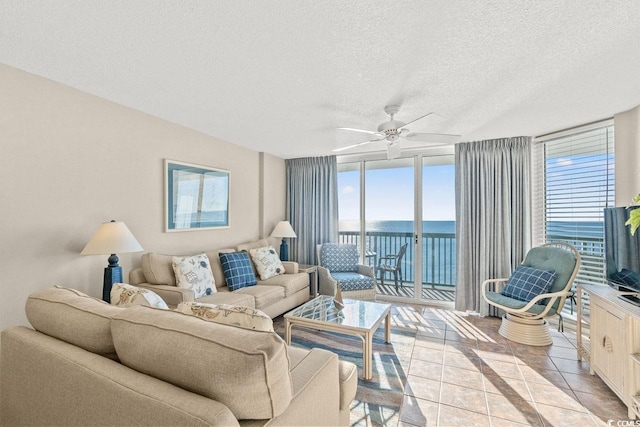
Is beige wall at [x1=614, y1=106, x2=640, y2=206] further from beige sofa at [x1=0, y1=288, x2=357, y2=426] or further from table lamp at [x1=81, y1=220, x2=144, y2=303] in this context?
table lamp at [x1=81, y1=220, x2=144, y2=303]

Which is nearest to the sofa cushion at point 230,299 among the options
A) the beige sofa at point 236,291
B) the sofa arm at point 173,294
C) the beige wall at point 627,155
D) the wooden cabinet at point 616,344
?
the beige sofa at point 236,291

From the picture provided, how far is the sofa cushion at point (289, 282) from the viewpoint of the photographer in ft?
12.1

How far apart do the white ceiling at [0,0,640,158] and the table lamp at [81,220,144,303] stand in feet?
3.81

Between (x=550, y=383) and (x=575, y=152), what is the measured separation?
8.54ft

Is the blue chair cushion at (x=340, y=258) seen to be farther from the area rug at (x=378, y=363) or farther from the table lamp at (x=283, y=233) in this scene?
the area rug at (x=378, y=363)

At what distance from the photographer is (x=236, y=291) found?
3293mm

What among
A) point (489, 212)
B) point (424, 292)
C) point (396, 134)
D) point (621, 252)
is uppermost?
point (396, 134)

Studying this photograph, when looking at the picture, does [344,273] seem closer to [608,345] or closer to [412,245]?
[412,245]

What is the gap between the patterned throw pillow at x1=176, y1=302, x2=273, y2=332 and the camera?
1250 millimetres

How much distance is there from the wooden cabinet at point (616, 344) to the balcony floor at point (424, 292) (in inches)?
76.7

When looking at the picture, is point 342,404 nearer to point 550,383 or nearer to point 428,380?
point 428,380

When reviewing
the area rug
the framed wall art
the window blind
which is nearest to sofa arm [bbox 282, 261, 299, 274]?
the area rug

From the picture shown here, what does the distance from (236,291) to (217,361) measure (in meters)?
2.54

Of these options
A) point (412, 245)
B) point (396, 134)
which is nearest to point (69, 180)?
point (396, 134)
